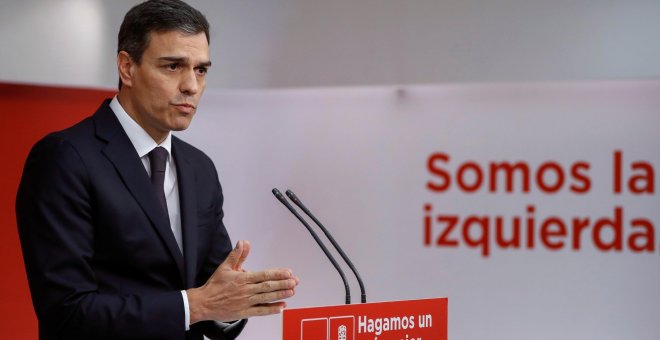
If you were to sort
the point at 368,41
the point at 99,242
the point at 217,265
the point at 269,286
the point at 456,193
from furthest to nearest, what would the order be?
the point at 368,41
the point at 456,193
the point at 217,265
the point at 99,242
the point at 269,286

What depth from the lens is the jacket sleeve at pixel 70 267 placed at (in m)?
1.89

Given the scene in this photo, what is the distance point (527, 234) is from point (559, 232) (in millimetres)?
191

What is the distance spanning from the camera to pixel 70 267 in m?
1.90

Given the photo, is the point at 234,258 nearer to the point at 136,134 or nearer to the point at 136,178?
the point at 136,178

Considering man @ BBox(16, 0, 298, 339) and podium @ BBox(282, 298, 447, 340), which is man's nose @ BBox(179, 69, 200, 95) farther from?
podium @ BBox(282, 298, 447, 340)

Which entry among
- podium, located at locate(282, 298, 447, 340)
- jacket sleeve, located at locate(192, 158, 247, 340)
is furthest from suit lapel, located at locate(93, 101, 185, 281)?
podium, located at locate(282, 298, 447, 340)

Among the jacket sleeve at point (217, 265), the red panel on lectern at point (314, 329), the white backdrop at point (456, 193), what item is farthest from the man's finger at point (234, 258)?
the white backdrop at point (456, 193)

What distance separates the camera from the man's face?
6.81 ft

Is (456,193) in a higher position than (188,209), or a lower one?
higher

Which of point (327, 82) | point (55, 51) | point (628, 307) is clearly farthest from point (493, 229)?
point (55, 51)

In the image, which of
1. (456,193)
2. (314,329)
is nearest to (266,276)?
(314,329)

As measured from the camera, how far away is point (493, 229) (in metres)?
5.33

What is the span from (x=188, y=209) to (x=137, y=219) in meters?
0.18

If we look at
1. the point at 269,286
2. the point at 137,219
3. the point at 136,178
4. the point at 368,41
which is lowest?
the point at 269,286
